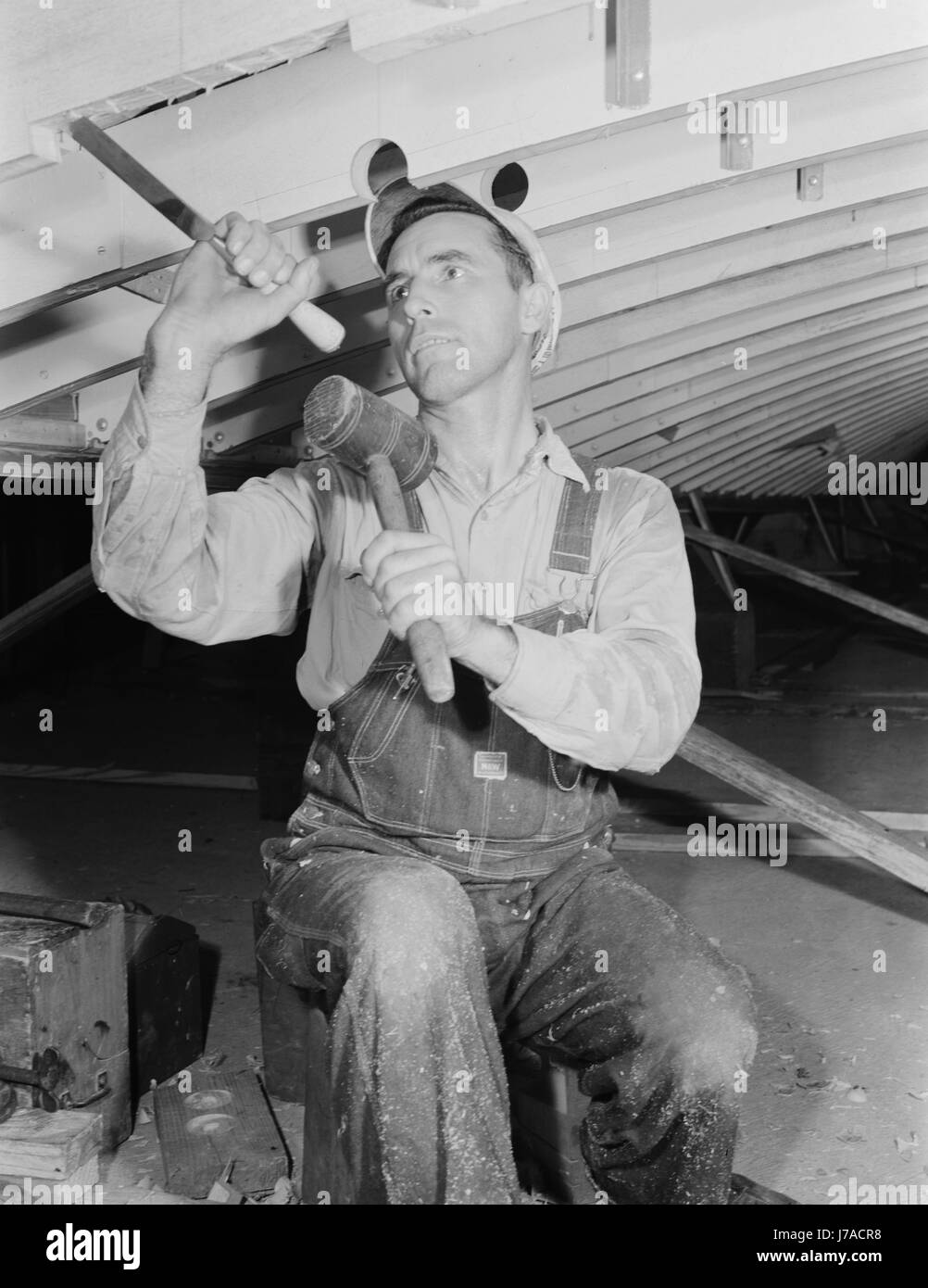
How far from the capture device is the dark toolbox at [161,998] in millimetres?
3062

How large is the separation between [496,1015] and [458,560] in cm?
85

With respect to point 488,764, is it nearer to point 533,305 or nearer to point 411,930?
point 411,930

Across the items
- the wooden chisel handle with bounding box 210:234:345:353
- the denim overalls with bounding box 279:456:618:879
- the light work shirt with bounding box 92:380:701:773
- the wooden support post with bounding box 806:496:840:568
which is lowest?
the denim overalls with bounding box 279:456:618:879

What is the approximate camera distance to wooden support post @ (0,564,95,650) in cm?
511

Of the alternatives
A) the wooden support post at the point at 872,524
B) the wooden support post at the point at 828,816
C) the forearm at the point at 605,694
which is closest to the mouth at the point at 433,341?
the forearm at the point at 605,694

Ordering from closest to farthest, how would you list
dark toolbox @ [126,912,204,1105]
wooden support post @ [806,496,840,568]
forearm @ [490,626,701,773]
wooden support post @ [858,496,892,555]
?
forearm @ [490,626,701,773]
dark toolbox @ [126,912,204,1105]
wooden support post @ [806,496,840,568]
wooden support post @ [858,496,892,555]

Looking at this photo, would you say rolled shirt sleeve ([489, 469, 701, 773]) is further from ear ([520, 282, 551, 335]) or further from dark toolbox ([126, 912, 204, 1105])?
dark toolbox ([126, 912, 204, 1105])

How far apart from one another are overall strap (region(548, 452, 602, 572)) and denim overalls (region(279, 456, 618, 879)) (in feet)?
0.34

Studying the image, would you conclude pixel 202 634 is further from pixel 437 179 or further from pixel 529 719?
pixel 437 179

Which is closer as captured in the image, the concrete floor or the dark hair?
the dark hair

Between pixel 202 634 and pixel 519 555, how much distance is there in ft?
2.11

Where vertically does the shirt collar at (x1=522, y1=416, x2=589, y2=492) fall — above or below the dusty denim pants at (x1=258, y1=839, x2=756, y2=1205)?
above

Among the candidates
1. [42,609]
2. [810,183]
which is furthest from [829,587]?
[42,609]

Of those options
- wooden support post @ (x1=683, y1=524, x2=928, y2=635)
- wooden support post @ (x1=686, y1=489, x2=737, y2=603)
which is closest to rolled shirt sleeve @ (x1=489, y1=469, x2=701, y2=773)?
wooden support post @ (x1=683, y1=524, x2=928, y2=635)
